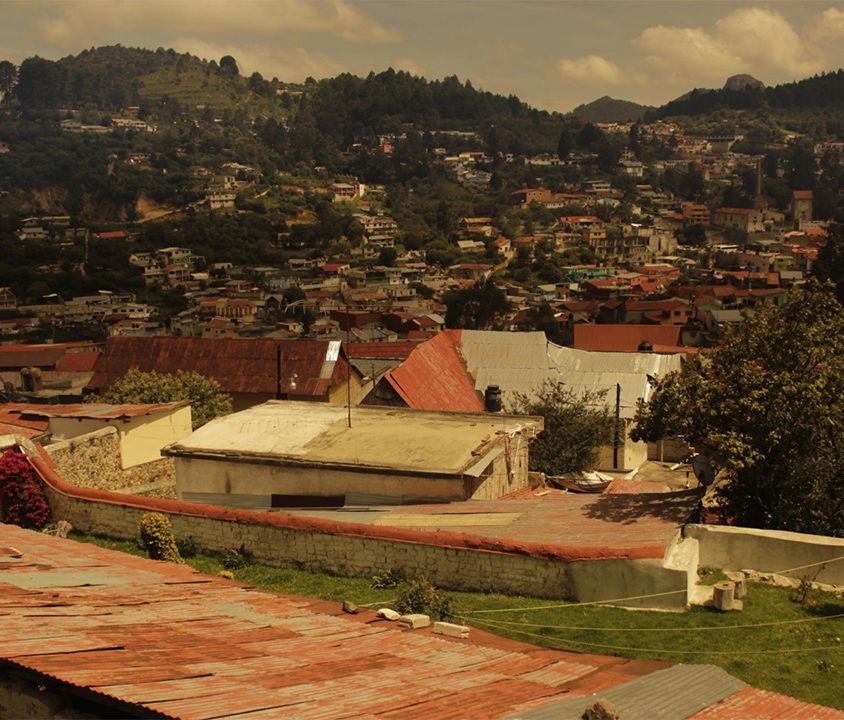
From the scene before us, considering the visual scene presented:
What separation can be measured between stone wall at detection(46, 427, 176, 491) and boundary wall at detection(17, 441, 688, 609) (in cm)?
226

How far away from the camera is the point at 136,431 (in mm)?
17969

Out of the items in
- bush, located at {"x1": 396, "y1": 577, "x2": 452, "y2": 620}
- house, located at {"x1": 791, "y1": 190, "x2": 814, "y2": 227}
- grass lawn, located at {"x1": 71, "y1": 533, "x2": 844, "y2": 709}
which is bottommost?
grass lawn, located at {"x1": 71, "y1": 533, "x2": 844, "y2": 709}

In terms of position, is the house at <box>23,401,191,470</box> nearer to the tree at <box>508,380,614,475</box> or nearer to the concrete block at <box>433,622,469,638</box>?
the tree at <box>508,380,614,475</box>

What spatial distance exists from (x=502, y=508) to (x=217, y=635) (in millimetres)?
6768

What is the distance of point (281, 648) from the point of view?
7105 millimetres

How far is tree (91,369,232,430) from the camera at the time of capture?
2442 cm

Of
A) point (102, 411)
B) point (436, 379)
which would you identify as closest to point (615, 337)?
point (436, 379)

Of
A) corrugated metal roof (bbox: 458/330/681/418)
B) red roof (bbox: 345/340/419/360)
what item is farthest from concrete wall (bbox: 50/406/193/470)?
red roof (bbox: 345/340/419/360)

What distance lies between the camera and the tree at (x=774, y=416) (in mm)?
12156

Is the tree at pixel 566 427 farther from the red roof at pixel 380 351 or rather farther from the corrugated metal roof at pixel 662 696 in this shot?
the corrugated metal roof at pixel 662 696

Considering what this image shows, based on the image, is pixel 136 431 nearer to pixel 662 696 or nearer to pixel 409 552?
pixel 409 552

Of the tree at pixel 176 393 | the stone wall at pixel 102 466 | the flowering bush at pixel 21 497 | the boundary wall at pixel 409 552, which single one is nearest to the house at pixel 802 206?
the tree at pixel 176 393

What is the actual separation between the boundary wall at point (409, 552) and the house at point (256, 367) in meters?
14.2

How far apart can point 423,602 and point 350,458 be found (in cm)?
511
